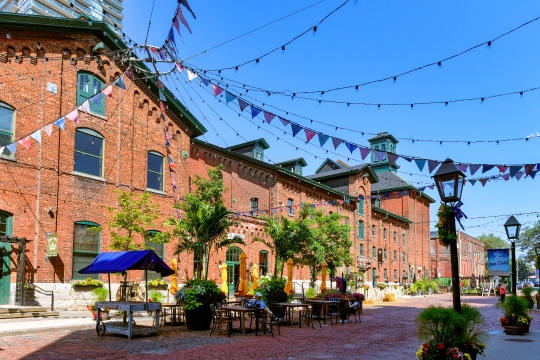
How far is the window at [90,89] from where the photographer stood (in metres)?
21.3

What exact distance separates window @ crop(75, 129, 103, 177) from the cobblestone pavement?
9008 mm

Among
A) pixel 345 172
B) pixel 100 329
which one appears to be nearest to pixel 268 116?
pixel 100 329

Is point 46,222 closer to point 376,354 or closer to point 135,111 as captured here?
point 135,111

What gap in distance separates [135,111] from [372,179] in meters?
31.3

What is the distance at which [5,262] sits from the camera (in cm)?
1822

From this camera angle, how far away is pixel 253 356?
10633 millimetres

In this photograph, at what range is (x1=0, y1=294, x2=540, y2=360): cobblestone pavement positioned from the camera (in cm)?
1055

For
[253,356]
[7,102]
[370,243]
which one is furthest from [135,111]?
[370,243]

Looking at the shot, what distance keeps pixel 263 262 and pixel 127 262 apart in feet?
65.4

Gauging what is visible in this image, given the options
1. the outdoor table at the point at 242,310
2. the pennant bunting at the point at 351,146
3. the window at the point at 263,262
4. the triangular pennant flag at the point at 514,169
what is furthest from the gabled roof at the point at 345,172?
the outdoor table at the point at 242,310

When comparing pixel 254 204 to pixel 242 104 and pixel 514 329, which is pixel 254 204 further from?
pixel 514 329

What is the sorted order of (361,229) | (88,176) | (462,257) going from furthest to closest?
(462,257)
(361,229)
(88,176)

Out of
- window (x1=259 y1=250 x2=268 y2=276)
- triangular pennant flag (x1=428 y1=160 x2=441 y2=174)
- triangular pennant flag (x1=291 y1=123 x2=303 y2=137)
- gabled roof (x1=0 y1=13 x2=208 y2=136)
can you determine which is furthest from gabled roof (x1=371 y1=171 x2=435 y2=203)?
triangular pennant flag (x1=291 y1=123 x2=303 y2=137)

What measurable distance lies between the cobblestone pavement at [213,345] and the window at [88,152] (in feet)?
29.6
